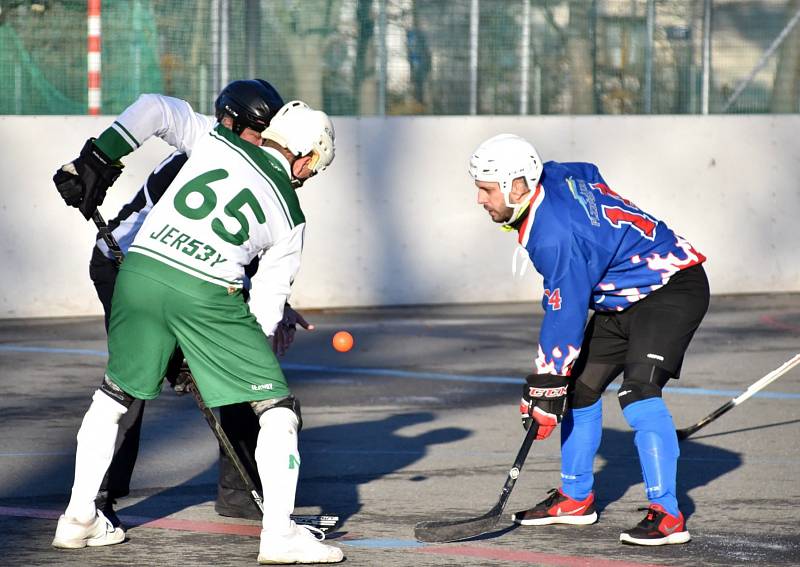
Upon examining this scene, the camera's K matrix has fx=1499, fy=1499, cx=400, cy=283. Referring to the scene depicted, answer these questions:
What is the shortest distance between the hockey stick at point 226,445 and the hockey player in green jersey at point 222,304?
0.26 metres

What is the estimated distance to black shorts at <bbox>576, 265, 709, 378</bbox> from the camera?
5.75 meters

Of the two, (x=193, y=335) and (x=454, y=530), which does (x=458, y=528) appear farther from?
(x=193, y=335)

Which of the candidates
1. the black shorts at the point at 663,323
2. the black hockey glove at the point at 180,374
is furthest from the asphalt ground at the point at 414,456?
the black shorts at the point at 663,323

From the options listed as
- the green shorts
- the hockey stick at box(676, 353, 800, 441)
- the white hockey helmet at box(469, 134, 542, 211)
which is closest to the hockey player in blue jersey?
the white hockey helmet at box(469, 134, 542, 211)

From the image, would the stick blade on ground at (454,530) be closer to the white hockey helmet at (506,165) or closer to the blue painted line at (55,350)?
the white hockey helmet at (506,165)

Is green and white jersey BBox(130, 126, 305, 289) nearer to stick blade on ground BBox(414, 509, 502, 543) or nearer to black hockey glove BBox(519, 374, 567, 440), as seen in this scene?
black hockey glove BBox(519, 374, 567, 440)

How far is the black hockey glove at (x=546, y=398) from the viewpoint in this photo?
18.3 ft

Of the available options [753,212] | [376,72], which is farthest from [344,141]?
[753,212]

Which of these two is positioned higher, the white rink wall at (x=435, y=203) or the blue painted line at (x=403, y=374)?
the white rink wall at (x=435, y=203)

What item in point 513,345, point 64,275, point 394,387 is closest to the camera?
point 394,387

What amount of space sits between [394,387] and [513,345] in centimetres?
196

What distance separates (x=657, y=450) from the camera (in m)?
5.69

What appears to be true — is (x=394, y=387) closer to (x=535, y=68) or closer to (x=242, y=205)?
(x=242, y=205)

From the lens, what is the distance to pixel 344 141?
1333 cm
